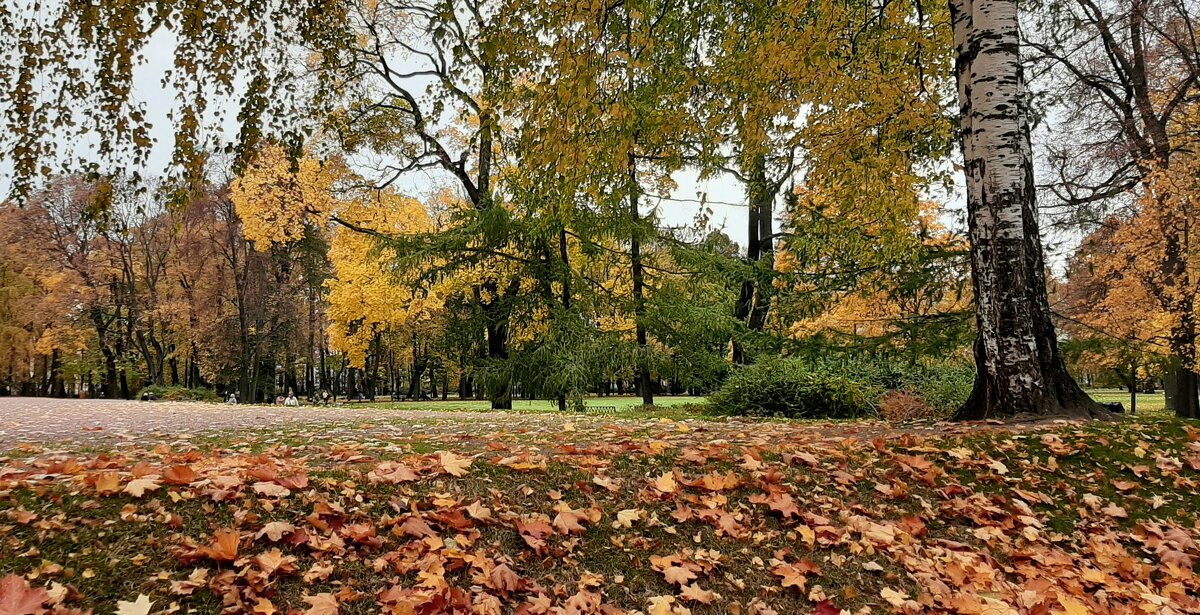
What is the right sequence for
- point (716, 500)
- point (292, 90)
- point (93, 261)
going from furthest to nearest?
1. point (93, 261)
2. point (292, 90)
3. point (716, 500)

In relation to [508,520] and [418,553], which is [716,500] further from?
[418,553]

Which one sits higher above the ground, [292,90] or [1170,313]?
[292,90]

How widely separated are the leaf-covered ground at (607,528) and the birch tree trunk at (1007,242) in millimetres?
916

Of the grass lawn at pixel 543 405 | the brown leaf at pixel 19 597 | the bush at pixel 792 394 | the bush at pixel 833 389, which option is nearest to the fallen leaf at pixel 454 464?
the brown leaf at pixel 19 597

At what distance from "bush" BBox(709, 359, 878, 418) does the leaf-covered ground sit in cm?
648

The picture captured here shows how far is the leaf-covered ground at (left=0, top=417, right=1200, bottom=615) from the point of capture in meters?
2.52

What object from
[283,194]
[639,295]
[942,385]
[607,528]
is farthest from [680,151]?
[283,194]

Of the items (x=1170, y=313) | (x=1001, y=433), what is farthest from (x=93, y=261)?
(x=1170, y=313)

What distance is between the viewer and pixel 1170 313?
12.6 m

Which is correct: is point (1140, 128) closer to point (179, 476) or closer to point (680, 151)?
point (680, 151)

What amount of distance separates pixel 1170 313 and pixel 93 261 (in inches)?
1520

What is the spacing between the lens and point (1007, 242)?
5621mm

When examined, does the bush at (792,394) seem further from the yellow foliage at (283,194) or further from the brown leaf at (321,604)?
the yellow foliage at (283,194)

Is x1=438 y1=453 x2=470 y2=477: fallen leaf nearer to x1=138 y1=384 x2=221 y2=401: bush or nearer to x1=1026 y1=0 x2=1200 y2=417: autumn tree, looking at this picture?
x1=1026 y1=0 x2=1200 y2=417: autumn tree
